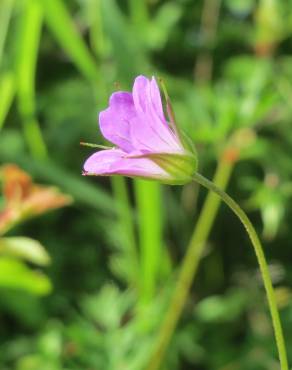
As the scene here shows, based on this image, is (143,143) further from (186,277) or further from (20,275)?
(186,277)

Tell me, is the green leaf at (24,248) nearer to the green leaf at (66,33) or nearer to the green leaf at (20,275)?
the green leaf at (20,275)

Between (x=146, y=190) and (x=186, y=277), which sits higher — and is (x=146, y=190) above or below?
above

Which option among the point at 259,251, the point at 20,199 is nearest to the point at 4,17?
the point at 20,199

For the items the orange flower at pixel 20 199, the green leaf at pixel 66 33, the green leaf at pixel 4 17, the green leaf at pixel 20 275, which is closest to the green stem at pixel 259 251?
the orange flower at pixel 20 199

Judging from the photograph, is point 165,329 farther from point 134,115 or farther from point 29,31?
point 134,115

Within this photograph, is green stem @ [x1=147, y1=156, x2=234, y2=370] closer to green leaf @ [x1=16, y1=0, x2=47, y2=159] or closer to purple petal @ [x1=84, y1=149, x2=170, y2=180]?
green leaf @ [x1=16, y1=0, x2=47, y2=159]

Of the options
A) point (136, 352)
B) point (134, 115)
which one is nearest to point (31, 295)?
point (136, 352)

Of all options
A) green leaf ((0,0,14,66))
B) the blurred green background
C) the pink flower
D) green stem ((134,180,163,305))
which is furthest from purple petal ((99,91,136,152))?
green leaf ((0,0,14,66))
